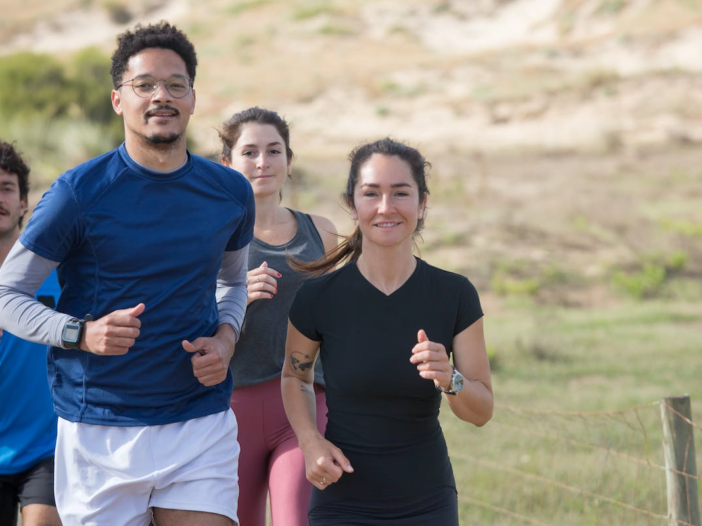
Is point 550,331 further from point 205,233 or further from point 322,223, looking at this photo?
point 205,233

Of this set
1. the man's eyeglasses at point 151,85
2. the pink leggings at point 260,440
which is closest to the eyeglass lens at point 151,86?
the man's eyeglasses at point 151,85

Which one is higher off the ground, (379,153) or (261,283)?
(379,153)

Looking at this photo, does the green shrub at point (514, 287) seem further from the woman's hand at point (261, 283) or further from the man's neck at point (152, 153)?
the man's neck at point (152, 153)

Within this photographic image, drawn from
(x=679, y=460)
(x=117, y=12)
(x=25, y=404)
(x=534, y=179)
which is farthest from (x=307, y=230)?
(x=117, y=12)

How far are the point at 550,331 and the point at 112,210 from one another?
34.3 feet

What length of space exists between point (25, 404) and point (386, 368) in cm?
158

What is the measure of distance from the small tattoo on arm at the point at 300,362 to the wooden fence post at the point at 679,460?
178 centimetres

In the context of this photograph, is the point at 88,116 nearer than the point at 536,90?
Yes

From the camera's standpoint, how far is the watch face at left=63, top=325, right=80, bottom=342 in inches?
112

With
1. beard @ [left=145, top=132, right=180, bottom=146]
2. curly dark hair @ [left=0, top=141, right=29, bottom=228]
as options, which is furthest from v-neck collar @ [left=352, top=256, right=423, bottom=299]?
curly dark hair @ [left=0, top=141, right=29, bottom=228]

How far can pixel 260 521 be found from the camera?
4043mm

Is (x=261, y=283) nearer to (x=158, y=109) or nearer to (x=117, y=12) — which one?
(x=158, y=109)

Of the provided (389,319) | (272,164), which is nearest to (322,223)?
(272,164)

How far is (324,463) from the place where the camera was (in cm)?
302
